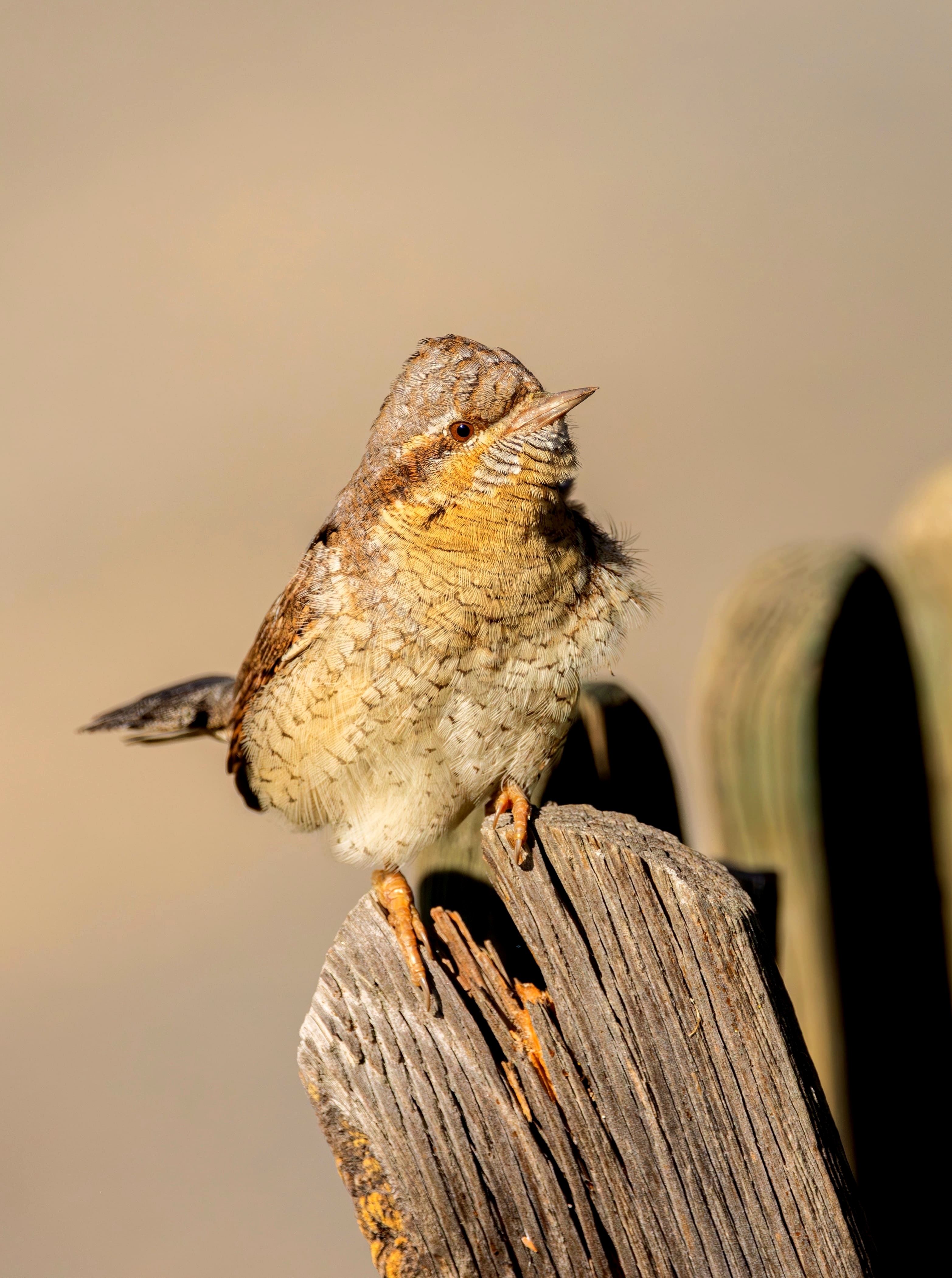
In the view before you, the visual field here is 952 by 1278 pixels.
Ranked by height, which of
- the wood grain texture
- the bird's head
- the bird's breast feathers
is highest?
the bird's head

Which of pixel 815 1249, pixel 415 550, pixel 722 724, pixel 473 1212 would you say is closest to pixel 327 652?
pixel 415 550

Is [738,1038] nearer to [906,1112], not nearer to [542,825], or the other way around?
[542,825]

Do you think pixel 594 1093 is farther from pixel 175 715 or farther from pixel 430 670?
pixel 175 715

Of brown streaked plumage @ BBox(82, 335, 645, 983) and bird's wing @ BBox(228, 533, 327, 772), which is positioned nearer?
brown streaked plumage @ BBox(82, 335, 645, 983)

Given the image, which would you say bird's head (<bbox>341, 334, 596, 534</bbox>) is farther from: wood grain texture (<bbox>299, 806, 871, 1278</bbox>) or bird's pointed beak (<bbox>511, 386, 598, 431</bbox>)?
wood grain texture (<bbox>299, 806, 871, 1278</bbox>)

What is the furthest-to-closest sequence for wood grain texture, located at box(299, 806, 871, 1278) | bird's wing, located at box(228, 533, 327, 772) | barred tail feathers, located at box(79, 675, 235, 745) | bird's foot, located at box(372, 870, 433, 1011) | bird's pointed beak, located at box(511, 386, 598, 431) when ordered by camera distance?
barred tail feathers, located at box(79, 675, 235, 745) → bird's wing, located at box(228, 533, 327, 772) → bird's pointed beak, located at box(511, 386, 598, 431) → bird's foot, located at box(372, 870, 433, 1011) → wood grain texture, located at box(299, 806, 871, 1278)

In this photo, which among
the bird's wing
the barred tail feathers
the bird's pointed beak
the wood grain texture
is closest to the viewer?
the wood grain texture

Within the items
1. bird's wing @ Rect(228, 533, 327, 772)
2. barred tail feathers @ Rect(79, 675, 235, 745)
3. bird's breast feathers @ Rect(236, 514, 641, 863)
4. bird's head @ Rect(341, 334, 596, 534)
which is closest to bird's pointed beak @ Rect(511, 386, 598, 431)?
bird's head @ Rect(341, 334, 596, 534)

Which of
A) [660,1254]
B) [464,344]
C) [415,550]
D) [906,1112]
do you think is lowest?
[906,1112]
